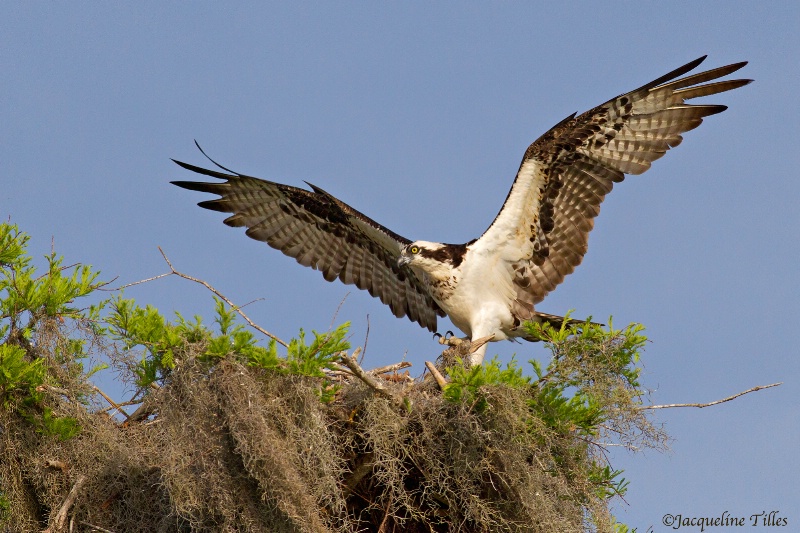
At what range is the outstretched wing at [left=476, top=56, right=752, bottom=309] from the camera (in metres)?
7.32

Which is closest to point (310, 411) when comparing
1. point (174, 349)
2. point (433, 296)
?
point (174, 349)

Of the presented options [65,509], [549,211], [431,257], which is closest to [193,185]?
[431,257]

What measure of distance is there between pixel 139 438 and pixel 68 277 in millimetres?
1092

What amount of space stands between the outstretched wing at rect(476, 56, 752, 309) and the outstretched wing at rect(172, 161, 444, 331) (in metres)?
1.12

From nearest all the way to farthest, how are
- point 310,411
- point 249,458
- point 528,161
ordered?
point 249,458
point 310,411
point 528,161

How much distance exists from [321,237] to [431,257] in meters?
1.49

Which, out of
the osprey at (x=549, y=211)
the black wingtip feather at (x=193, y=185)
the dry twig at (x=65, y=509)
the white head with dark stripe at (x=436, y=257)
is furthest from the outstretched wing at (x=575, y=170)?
the dry twig at (x=65, y=509)

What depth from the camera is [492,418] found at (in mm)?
5547

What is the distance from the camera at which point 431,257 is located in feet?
24.6

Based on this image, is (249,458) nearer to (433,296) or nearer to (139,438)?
(139,438)

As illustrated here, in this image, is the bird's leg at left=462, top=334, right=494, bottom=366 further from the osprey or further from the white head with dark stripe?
the white head with dark stripe

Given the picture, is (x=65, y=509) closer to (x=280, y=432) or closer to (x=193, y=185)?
(x=280, y=432)

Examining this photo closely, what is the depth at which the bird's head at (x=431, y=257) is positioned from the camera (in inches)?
294

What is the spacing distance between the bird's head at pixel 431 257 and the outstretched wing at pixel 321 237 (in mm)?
626
